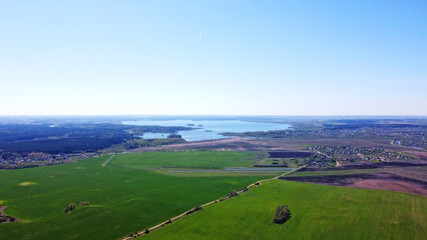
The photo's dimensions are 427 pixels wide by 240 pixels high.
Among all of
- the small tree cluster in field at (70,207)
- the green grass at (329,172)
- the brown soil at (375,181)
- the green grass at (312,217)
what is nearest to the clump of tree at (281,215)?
the green grass at (312,217)

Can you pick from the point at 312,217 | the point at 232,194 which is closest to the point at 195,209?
the point at 232,194

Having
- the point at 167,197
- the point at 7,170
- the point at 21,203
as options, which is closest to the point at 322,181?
the point at 167,197

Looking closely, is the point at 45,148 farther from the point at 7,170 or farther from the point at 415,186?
the point at 415,186

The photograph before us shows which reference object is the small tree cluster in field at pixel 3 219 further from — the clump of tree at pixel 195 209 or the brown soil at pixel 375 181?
the brown soil at pixel 375 181

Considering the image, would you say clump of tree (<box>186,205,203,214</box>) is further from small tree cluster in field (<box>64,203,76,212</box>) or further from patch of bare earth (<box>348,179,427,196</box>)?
patch of bare earth (<box>348,179,427,196</box>)

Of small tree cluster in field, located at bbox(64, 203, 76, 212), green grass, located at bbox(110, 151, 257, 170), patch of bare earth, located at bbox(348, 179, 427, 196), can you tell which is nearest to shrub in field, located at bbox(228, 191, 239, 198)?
patch of bare earth, located at bbox(348, 179, 427, 196)

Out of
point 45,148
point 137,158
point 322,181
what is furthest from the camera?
point 45,148
